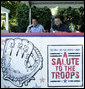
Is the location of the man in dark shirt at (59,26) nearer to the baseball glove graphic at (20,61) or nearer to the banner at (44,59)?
the banner at (44,59)

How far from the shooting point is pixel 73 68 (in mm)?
7367

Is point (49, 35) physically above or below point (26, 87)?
above

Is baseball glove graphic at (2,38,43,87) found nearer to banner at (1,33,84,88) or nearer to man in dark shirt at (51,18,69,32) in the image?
banner at (1,33,84,88)

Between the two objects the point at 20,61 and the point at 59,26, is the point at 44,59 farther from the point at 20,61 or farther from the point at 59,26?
the point at 59,26

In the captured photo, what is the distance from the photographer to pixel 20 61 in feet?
24.4

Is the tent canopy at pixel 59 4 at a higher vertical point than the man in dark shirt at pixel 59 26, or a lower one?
higher

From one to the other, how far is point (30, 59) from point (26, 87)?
601mm

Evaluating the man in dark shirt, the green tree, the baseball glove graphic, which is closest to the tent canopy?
the man in dark shirt

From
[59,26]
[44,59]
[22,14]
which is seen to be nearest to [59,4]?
[59,26]

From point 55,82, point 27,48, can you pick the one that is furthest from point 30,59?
point 55,82

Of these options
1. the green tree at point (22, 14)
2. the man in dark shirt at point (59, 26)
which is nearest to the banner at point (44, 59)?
the man in dark shirt at point (59, 26)

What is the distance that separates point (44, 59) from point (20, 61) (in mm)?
503

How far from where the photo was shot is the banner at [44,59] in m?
7.34

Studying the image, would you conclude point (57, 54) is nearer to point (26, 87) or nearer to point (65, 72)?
point (65, 72)
